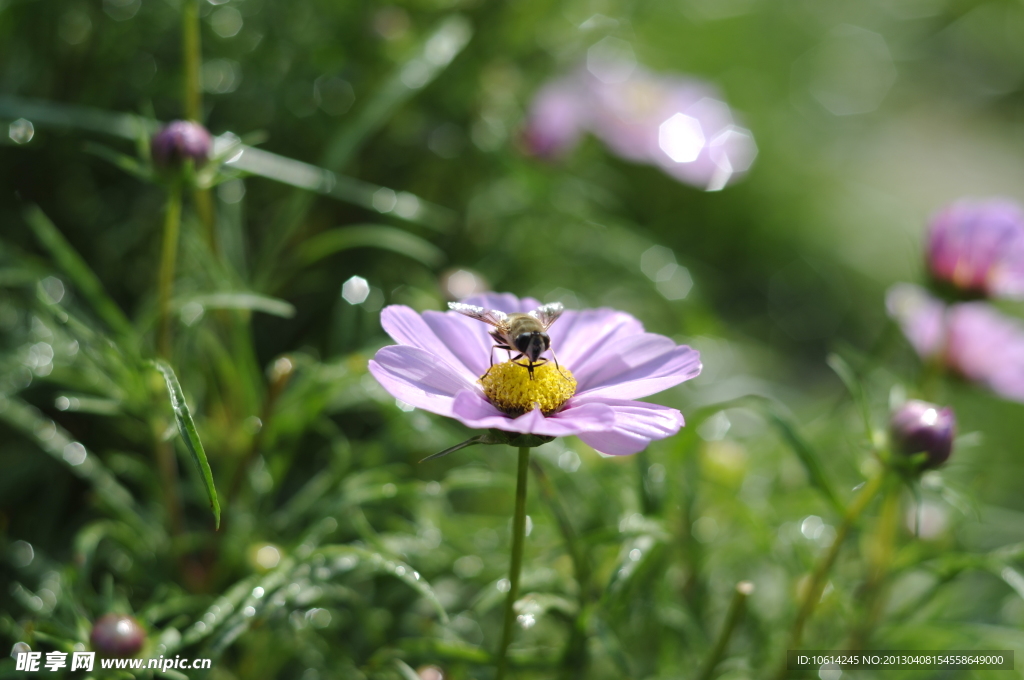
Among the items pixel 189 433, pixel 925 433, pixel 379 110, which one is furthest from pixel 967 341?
pixel 189 433

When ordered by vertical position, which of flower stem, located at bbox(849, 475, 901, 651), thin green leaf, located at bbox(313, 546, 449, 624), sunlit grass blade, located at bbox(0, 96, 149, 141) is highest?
sunlit grass blade, located at bbox(0, 96, 149, 141)

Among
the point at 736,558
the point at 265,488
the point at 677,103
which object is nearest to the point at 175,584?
the point at 265,488

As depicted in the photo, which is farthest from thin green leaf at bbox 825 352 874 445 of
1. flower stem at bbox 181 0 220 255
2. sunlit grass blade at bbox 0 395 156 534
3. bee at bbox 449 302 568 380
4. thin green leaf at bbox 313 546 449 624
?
sunlit grass blade at bbox 0 395 156 534

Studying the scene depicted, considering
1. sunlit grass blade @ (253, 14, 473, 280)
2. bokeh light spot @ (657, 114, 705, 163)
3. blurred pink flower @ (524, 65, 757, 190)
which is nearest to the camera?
sunlit grass blade @ (253, 14, 473, 280)

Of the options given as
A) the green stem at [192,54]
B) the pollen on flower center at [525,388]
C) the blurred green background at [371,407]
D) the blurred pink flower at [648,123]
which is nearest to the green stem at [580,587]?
the blurred green background at [371,407]

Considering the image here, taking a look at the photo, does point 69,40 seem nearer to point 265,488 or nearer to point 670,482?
point 265,488

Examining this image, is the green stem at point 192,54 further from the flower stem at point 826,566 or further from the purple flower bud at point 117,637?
the flower stem at point 826,566

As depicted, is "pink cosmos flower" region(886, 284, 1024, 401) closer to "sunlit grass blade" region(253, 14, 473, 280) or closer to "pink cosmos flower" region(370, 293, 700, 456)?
"pink cosmos flower" region(370, 293, 700, 456)
